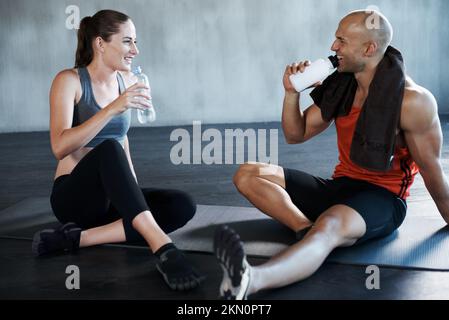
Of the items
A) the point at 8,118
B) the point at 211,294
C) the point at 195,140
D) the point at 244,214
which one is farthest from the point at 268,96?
the point at 211,294

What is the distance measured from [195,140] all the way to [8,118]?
167 cm

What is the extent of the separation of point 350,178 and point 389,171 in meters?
0.13

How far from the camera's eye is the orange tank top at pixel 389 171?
206cm

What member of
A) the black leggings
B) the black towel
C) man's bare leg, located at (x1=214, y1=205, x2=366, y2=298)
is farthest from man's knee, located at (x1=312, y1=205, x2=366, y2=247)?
the black leggings

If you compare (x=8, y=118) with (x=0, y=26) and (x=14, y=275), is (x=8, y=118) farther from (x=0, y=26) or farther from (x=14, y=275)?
(x=14, y=275)

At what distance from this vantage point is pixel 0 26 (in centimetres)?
510

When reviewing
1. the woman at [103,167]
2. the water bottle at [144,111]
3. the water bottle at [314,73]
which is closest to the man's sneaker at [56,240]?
the woman at [103,167]

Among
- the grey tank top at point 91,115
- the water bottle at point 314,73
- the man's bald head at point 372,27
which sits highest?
the man's bald head at point 372,27

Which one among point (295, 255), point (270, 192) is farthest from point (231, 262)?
point (270, 192)

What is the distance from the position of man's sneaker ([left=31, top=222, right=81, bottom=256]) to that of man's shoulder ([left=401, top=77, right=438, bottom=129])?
1.09 m

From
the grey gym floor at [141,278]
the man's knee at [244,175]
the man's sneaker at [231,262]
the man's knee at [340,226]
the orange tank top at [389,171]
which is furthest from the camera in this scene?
the man's knee at [244,175]

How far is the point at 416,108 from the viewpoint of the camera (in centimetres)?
194

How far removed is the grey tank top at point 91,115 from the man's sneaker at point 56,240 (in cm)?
30

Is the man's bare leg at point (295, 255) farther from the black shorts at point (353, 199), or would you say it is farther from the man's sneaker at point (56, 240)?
the man's sneaker at point (56, 240)
